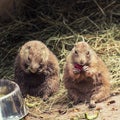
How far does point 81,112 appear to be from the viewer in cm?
725

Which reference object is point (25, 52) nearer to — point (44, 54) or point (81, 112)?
point (44, 54)

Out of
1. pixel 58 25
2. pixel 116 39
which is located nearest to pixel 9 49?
pixel 58 25

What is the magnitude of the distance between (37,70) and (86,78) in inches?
33.1

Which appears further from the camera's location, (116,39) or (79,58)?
(116,39)

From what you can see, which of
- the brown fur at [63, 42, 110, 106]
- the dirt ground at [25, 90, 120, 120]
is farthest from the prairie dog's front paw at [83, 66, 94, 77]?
the dirt ground at [25, 90, 120, 120]

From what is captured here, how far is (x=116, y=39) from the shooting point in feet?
31.5

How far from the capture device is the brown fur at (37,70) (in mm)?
8094

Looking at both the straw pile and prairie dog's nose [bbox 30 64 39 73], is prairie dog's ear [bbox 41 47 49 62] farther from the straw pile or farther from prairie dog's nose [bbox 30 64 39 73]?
the straw pile

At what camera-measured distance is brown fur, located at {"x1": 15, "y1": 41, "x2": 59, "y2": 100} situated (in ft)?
26.6

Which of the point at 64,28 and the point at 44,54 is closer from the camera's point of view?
the point at 44,54

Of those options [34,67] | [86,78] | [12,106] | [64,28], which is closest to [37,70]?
[34,67]

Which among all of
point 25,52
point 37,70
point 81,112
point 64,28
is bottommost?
point 81,112

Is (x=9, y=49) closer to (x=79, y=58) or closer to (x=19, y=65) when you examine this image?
(x=19, y=65)

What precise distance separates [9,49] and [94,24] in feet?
4.71
